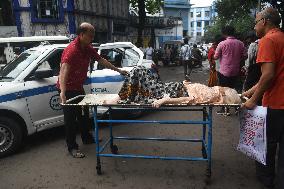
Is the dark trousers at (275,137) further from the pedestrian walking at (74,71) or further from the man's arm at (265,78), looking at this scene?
the pedestrian walking at (74,71)

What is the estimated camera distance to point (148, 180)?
4.07 metres

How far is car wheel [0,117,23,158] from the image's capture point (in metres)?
4.90

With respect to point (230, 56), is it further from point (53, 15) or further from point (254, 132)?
point (53, 15)

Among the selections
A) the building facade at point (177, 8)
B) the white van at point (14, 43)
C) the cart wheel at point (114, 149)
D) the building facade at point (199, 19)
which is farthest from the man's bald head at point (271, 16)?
the building facade at point (199, 19)

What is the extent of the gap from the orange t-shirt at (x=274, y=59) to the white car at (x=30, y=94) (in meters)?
3.59

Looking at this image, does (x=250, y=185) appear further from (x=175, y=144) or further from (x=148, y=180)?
(x=175, y=144)

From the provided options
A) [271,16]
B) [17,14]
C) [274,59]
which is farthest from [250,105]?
[17,14]

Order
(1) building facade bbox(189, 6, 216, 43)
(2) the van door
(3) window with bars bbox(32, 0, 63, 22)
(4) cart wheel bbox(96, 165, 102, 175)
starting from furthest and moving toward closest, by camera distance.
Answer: (1) building facade bbox(189, 6, 216, 43), (3) window with bars bbox(32, 0, 63, 22), (2) the van door, (4) cart wheel bbox(96, 165, 102, 175)

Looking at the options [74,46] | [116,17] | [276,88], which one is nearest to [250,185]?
[276,88]

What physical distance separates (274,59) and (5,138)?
4.14 meters

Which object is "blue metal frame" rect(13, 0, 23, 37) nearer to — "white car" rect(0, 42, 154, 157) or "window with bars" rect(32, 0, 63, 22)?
"window with bars" rect(32, 0, 63, 22)

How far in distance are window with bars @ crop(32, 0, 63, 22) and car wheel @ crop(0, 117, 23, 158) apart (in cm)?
1387

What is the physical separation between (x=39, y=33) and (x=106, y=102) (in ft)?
50.5

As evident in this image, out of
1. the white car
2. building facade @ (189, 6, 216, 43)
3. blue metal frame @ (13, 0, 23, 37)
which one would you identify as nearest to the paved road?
the white car
